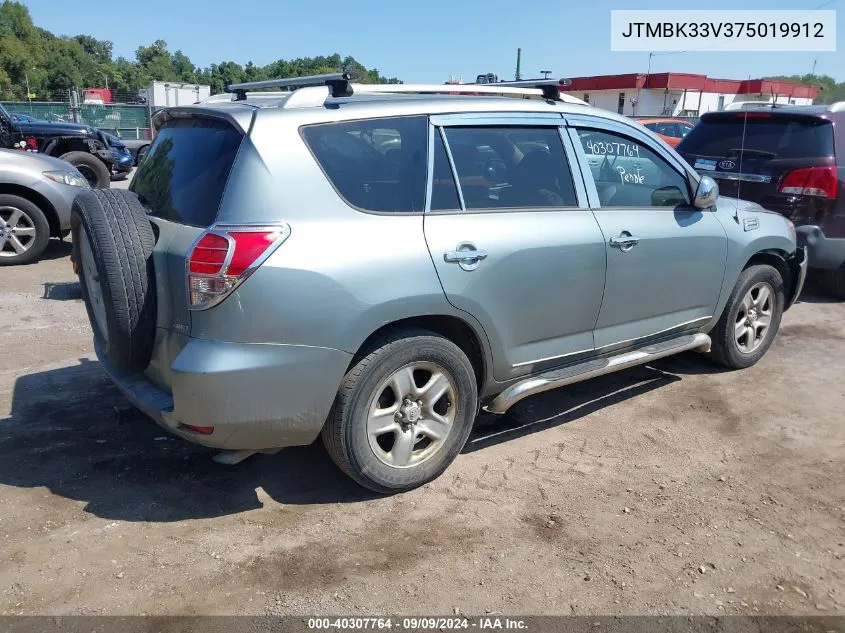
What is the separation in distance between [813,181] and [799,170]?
0.16 metres

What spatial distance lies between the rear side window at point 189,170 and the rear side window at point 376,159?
0.39 m

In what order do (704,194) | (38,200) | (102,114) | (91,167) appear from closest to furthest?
(704,194) < (38,200) < (91,167) < (102,114)

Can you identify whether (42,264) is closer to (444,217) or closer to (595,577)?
(444,217)

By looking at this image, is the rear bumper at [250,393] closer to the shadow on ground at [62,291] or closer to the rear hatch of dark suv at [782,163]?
the shadow on ground at [62,291]

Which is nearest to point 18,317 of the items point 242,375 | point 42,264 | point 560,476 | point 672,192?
point 42,264

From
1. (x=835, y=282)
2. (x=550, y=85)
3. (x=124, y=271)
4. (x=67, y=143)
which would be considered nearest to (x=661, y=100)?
(x=67, y=143)

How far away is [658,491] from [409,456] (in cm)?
127

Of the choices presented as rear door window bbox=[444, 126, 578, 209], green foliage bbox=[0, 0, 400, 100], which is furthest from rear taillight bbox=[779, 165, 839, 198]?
green foliage bbox=[0, 0, 400, 100]

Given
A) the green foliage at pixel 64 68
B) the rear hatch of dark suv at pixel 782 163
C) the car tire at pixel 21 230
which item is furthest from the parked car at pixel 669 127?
the green foliage at pixel 64 68

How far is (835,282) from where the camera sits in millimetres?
7469

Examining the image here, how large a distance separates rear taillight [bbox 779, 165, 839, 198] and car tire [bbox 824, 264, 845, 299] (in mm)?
943

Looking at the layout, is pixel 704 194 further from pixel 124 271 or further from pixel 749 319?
pixel 124 271

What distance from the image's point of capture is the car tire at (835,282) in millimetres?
7340

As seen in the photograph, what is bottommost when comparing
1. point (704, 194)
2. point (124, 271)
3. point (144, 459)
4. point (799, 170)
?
point (144, 459)
